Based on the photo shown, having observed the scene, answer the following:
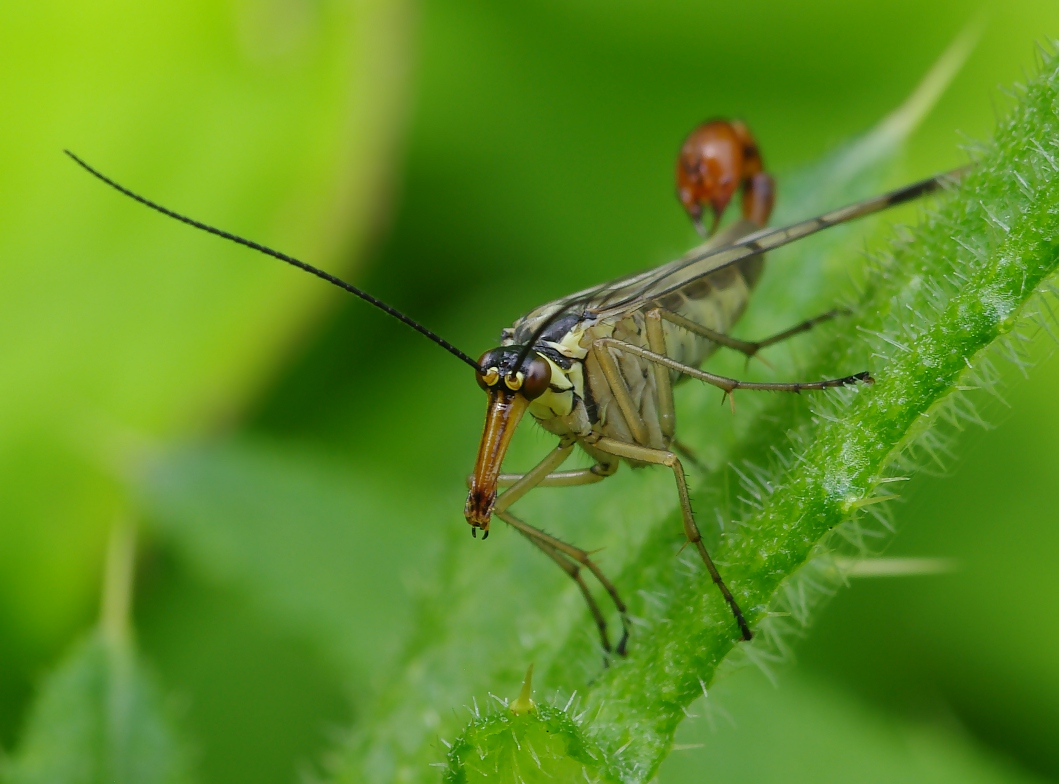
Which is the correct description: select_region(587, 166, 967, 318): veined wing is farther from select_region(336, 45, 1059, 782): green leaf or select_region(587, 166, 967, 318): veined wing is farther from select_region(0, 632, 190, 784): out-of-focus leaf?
select_region(0, 632, 190, 784): out-of-focus leaf

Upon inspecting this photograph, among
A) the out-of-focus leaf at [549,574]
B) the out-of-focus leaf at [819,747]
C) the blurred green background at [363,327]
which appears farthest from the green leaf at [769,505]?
the out-of-focus leaf at [819,747]

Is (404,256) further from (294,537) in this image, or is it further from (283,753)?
(283,753)

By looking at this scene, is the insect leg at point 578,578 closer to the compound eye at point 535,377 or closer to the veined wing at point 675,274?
the compound eye at point 535,377

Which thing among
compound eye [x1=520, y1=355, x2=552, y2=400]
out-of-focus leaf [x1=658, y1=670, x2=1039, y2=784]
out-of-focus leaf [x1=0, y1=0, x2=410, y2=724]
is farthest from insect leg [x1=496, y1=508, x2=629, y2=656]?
out-of-focus leaf [x1=0, y1=0, x2=410, y2=724]

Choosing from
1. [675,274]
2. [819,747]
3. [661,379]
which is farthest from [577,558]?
[819,747]

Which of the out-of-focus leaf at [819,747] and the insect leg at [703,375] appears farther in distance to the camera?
the out-of-focus leaf at [819,747]

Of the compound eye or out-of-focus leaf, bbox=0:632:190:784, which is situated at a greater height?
the compound eye
